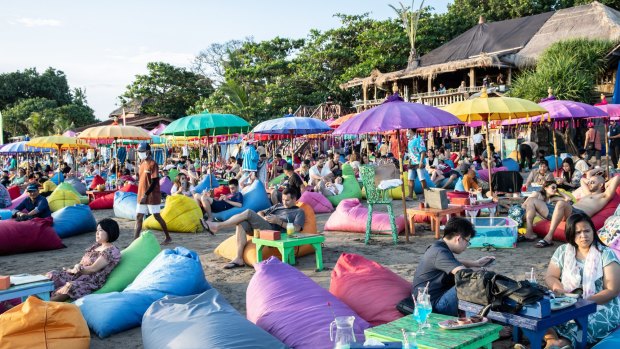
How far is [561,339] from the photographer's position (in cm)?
341

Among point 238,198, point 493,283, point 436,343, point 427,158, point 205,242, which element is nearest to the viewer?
point 436,343

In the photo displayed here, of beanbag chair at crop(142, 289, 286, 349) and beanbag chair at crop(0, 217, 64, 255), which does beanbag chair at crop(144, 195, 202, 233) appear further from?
beanbag chair at crop(142, 289, 286, 349)

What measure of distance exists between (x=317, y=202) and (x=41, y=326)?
7.33 metres

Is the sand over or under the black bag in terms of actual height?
under

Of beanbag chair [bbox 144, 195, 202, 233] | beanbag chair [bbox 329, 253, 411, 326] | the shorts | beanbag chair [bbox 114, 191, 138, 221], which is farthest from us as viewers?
beanbag chair [bbox 114, 191, 138, 221]

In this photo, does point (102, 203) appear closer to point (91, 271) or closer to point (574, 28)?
point (91, 271)

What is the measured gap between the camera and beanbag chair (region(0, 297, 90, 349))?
3418 mm

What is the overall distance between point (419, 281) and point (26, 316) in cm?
262

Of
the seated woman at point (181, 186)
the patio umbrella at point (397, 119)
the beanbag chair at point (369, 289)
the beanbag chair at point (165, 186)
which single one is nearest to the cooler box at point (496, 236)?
the patio umbrella at point (397, 119)

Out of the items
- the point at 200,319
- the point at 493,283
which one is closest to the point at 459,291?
the point at 493,283

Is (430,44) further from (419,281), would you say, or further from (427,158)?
(419,281)

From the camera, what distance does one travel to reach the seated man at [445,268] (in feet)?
11.5

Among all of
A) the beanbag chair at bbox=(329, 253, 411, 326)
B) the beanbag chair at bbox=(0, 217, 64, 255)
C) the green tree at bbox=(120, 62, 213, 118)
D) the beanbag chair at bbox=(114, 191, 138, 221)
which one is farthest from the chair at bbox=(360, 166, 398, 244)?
the green tree at bbox=(120, 62, 213, 118)

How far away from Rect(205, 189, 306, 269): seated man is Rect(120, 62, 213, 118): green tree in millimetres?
30503
